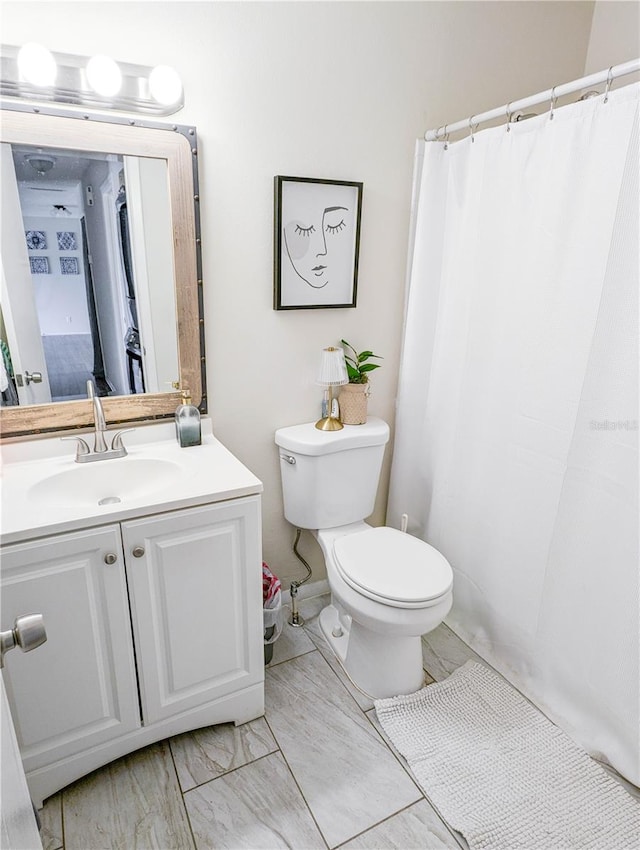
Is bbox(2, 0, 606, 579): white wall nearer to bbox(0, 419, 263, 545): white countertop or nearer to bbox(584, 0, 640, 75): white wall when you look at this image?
bbox(584, 0, 640, 75): white wall

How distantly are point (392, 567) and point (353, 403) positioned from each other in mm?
623

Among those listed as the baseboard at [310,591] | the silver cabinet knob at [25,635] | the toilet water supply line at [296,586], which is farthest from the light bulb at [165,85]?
the baseboard at [310,591]

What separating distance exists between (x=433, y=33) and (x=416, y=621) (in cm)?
199

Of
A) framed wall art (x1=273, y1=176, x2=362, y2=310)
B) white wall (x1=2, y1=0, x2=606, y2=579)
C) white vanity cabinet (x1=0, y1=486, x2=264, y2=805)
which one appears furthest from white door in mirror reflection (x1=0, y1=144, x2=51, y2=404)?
framed wall art (x1=273, y1=176, x2=362, y2=310)

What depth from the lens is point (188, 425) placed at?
5.46ft

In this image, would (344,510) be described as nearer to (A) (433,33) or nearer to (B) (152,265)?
(B) (152,265)

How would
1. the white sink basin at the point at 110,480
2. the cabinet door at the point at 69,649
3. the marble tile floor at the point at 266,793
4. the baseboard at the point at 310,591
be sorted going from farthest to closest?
1. the baseboard at the point at 310,591
2. the white sink basin at the point at 110,480
3. the marble tile floor at the point at 266,793
4. the cabinet door at the point at 69,649

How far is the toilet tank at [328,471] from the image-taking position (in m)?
1.87

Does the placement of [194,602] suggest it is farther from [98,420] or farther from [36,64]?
[36,64]

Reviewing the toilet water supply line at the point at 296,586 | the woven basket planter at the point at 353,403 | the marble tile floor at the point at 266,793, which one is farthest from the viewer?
the toilet water supply line at the point at 296,586

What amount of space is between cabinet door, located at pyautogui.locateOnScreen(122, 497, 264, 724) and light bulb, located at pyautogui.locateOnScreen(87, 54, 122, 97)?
1.14 metres

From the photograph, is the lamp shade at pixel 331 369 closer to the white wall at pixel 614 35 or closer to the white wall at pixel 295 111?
the white wall at pixel 295 111

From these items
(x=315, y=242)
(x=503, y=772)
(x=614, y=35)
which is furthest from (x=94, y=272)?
(x=614, y=35)

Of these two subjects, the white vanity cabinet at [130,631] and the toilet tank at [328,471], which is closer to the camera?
the white vanity cabinet at [130,631]
